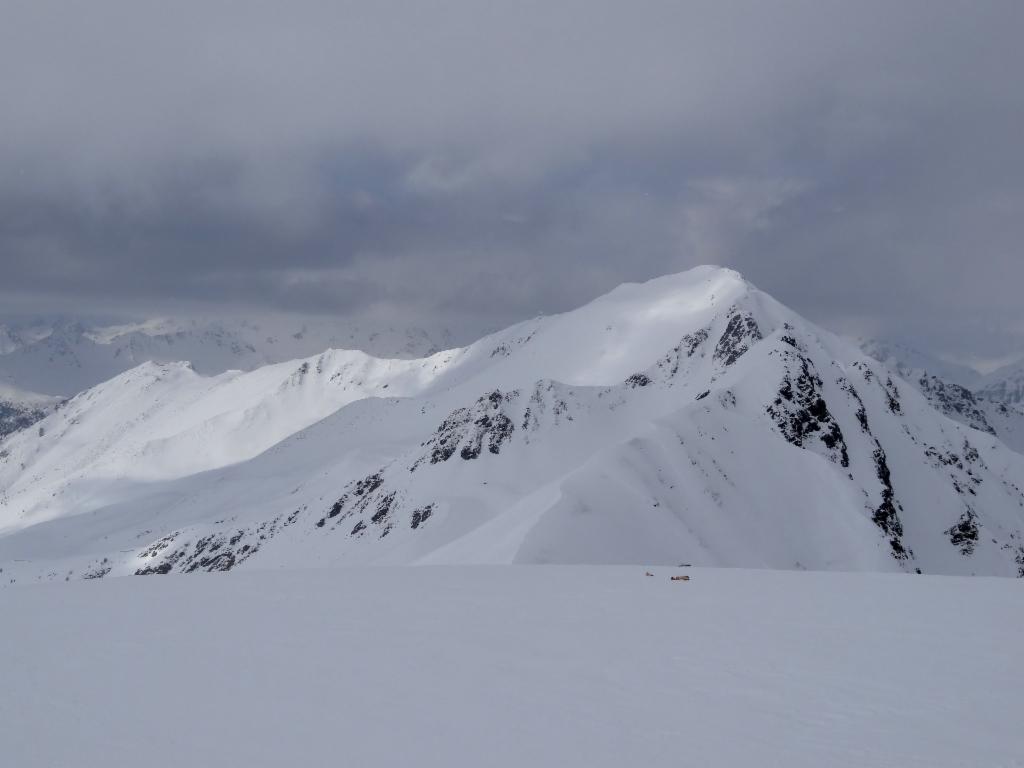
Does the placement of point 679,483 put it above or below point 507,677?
below

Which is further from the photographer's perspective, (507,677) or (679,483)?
(679,483)

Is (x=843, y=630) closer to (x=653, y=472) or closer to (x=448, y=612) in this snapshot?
(x=448, y=612)

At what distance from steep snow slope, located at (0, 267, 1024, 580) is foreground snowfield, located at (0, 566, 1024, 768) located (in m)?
23.2

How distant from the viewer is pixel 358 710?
33.0ft

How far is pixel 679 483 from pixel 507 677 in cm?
5094

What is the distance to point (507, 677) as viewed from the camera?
11.5 metres

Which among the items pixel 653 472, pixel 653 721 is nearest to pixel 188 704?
pixel 653 721

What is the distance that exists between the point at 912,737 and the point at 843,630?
592 centimetres

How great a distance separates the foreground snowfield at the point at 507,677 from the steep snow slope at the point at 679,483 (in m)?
23.2

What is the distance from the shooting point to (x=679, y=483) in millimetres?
60500

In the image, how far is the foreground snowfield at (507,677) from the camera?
8953mm

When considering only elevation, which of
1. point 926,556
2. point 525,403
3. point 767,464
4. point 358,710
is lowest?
point 926,556

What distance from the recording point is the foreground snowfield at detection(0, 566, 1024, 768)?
352 inches

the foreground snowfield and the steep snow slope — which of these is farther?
the steep snow slope
